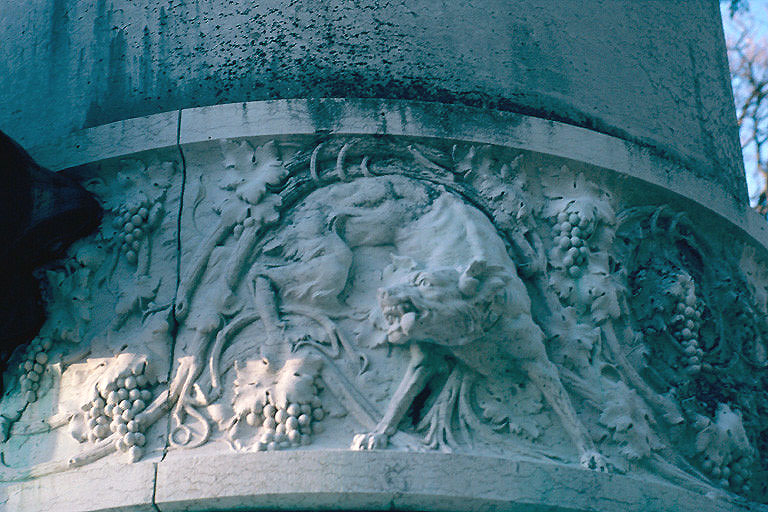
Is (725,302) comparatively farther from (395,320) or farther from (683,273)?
(395,320)

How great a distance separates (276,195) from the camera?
484 cm

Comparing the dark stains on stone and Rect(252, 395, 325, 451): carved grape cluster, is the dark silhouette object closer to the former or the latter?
the dark stains on stone

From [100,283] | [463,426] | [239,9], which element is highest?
[239,9]

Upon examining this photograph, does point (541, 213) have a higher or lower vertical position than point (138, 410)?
higher

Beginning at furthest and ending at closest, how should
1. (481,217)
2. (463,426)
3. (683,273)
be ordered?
1. (683,273)
2. (481,217)
3. (463,426)

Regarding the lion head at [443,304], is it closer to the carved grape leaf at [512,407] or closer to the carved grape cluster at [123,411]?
the carved grape leaf at [512,407]

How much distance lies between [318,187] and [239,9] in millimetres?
1115

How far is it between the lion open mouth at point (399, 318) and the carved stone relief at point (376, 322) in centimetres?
1

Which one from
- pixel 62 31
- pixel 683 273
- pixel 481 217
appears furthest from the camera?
pixel 62 31

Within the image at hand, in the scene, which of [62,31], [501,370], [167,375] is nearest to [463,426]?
[501,370]

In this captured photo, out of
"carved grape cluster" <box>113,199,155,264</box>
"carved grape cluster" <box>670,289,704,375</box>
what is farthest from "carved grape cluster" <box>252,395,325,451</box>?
"carved grape cluster" <box>670,289,704,375</box>

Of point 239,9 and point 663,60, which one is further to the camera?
point 663,60

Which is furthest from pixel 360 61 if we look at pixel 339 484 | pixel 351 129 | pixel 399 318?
pixel 339 484

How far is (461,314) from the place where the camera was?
4.41m
